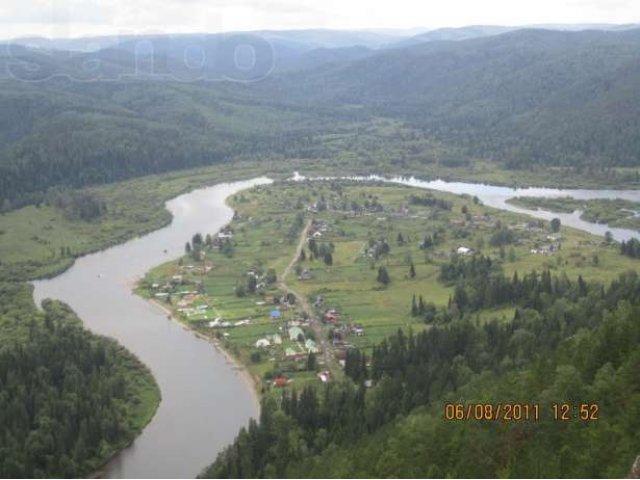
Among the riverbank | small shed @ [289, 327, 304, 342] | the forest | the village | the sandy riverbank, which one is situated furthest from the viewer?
the riverbank

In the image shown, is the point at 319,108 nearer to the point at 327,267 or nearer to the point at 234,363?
the point at 327,267

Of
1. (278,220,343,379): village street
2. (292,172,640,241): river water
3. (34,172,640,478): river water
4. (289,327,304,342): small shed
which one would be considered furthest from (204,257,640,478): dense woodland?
(292,172,640,241): river water

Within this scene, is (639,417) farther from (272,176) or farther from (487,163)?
(487,163)

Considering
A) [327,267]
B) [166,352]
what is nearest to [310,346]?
[166,352]

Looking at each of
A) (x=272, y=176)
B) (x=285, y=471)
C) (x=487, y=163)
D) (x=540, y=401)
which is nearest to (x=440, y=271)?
(x=285, y=471)

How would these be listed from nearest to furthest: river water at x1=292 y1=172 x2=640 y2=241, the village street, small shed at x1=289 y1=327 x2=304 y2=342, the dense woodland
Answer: the dense woodland → the village street → small shed at x1=289 y1=327 x2=304 y2=342 → river water at x1=292 y1=172 x2=640 y2=241
